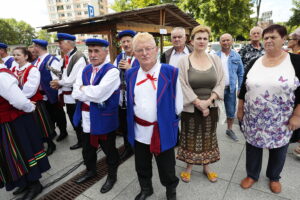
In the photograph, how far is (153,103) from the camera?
1818mm

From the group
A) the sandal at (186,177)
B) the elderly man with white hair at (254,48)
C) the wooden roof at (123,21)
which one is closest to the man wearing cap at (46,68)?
the wooden roof at (123,21)

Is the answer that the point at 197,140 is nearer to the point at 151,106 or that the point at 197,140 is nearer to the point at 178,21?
Answer: the point at 151,106

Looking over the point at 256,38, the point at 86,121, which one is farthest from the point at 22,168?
the point at 256,38

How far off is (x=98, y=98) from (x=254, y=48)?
10.7 ft

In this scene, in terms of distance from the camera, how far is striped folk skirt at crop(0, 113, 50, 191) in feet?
7.16

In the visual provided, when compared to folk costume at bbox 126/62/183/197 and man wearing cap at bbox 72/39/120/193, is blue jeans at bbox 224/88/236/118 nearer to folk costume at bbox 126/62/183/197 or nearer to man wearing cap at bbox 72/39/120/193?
folk costume at bbox 126/62/183/197

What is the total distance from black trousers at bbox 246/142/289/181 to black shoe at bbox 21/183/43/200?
274 centimetres

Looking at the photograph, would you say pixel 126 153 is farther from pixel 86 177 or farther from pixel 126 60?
pixel 126 60

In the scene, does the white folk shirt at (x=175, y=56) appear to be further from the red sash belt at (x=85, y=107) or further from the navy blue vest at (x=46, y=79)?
the navy blue vest at (x=46, y=79)

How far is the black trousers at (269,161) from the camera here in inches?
88.1

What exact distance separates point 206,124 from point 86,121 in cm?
147

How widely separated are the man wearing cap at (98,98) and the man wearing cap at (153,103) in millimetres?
347

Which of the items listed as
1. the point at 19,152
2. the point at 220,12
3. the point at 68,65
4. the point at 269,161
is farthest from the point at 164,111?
the point at 220,12

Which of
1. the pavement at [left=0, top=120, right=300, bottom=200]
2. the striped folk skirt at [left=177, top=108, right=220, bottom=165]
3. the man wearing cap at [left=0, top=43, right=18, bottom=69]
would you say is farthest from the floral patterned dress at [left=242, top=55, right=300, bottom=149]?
the man wearing cap at [left=0, top=43, right=18, bottom=69]
